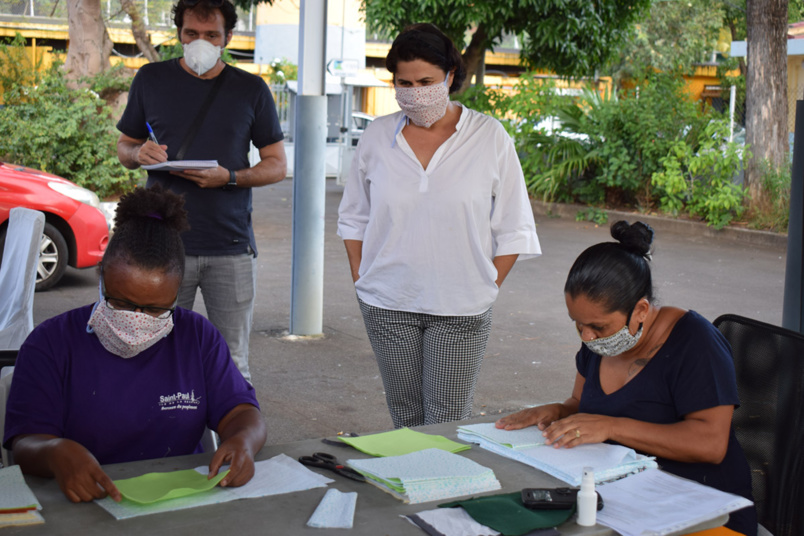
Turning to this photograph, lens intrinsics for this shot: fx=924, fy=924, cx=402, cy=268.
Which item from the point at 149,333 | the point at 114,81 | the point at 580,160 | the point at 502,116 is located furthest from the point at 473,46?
the point at 149,333

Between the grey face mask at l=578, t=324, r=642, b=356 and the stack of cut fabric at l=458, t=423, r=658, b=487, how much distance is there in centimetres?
30

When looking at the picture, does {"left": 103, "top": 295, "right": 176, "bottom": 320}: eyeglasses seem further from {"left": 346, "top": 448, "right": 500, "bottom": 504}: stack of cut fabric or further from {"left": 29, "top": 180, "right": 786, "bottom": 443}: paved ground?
{"left": 29, "top": 180, "right": 786, "bottom": 443}: paved ground

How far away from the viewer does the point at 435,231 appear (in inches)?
143

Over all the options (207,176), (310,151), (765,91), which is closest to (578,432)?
(207,176)

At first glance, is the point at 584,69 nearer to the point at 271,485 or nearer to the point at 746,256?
the point at 746,256

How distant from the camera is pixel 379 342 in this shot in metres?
3.76

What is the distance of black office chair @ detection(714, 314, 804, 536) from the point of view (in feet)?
9.25

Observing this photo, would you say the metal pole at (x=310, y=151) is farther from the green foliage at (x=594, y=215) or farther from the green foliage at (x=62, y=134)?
the green foliage at (x=594, y=215)

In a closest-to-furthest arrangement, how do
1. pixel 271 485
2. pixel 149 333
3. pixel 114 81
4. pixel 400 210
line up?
pixel 271 485 < pixel 149 333 < pixel 400 210 < pixel 114 81

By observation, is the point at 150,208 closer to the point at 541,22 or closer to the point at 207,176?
the point at 207,176

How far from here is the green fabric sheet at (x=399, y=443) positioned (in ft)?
8.79

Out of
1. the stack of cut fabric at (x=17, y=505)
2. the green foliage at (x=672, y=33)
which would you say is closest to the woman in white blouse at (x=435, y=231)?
the stack of cut fabric at (x=17, y=505)

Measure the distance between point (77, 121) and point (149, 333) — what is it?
10.8m

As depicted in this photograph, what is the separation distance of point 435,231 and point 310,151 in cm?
394
